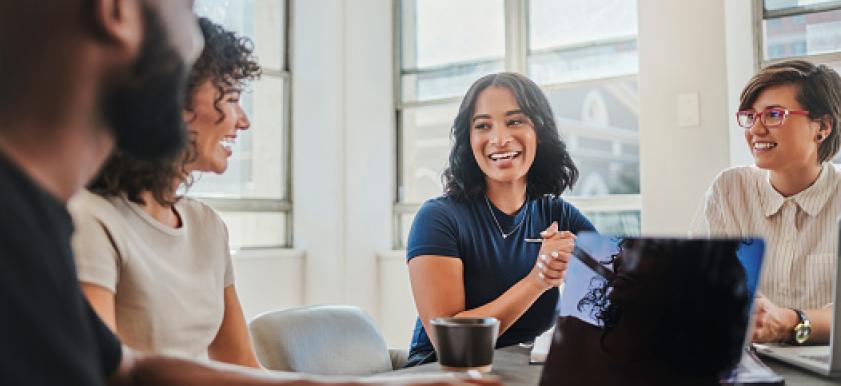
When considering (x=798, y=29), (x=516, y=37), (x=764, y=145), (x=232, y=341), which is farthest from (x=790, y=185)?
(x=516, y=37)

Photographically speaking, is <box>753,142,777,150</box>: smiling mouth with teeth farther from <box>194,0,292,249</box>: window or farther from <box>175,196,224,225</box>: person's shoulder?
<box>194,0,292,249</box>: window

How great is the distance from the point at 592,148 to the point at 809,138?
5.20 ft

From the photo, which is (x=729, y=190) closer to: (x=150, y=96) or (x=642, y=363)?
(x=642, y=363)

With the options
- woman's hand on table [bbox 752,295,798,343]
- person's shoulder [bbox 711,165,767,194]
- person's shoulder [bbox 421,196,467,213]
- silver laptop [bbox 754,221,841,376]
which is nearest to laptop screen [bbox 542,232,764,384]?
silver laptop [bbox 754,221,841,376]

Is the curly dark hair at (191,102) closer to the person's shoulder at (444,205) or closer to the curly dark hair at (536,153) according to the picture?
the person's shoulder at (444,205)

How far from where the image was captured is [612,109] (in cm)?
342

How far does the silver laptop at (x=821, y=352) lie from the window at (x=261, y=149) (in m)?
2.85

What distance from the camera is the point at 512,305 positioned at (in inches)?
64.2

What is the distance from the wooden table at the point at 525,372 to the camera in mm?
1038

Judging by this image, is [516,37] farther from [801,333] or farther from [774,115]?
[801,333]

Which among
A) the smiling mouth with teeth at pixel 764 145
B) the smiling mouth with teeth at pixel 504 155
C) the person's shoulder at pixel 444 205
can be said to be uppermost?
the smiling mouth with teeth at pixel 764 145

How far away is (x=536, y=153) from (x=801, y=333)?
0.89 m

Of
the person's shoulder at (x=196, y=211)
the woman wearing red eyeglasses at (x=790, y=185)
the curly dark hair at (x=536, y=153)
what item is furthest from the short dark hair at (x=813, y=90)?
the person's shoulder at (x=196, y=211)

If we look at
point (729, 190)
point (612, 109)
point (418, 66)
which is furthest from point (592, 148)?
point (729, 190)
